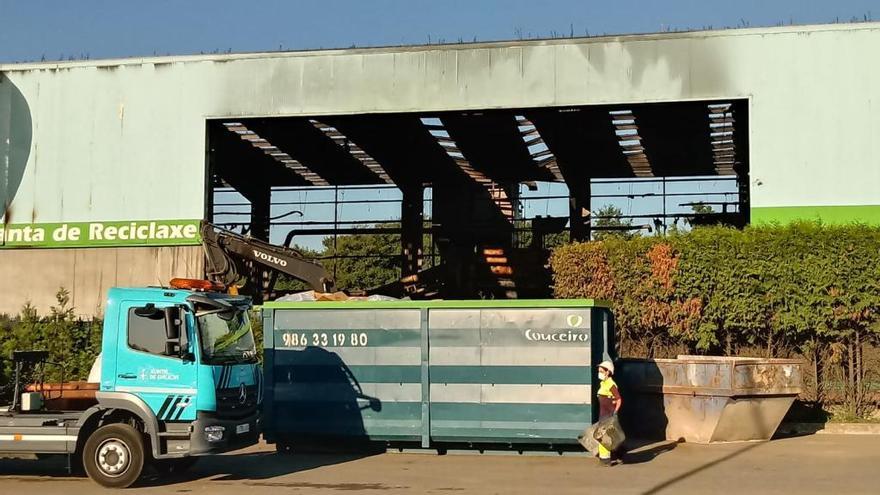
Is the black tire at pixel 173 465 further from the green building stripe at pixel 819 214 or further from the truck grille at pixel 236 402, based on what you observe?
the green building stripe at pixel 819 214

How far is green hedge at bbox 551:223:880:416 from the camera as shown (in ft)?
61.1

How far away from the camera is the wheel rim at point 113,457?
12.8 m

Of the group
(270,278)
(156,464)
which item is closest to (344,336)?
(156,464)

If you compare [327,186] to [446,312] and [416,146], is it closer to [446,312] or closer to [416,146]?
[416,146]

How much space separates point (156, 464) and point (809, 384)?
39.2 ft

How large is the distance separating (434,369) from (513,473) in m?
2.25

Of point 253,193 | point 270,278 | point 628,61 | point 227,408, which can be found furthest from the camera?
point 253,193

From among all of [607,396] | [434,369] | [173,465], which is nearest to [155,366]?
[173,465]

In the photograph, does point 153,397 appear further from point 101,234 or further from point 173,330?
point 101,234

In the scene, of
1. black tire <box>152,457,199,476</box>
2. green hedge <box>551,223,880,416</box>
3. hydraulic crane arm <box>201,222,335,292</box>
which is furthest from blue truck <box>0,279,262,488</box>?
hydraulic crane arm <box>201,222,335,292</box>

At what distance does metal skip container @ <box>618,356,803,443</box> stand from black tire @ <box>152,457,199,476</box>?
25.1 ft

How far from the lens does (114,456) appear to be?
12836mm

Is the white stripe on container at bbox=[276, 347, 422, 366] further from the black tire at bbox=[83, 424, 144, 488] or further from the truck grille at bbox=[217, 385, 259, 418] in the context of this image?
the black tire at bbox=[83, 424, 144, 488]

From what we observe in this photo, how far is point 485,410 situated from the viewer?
50.3 feet
